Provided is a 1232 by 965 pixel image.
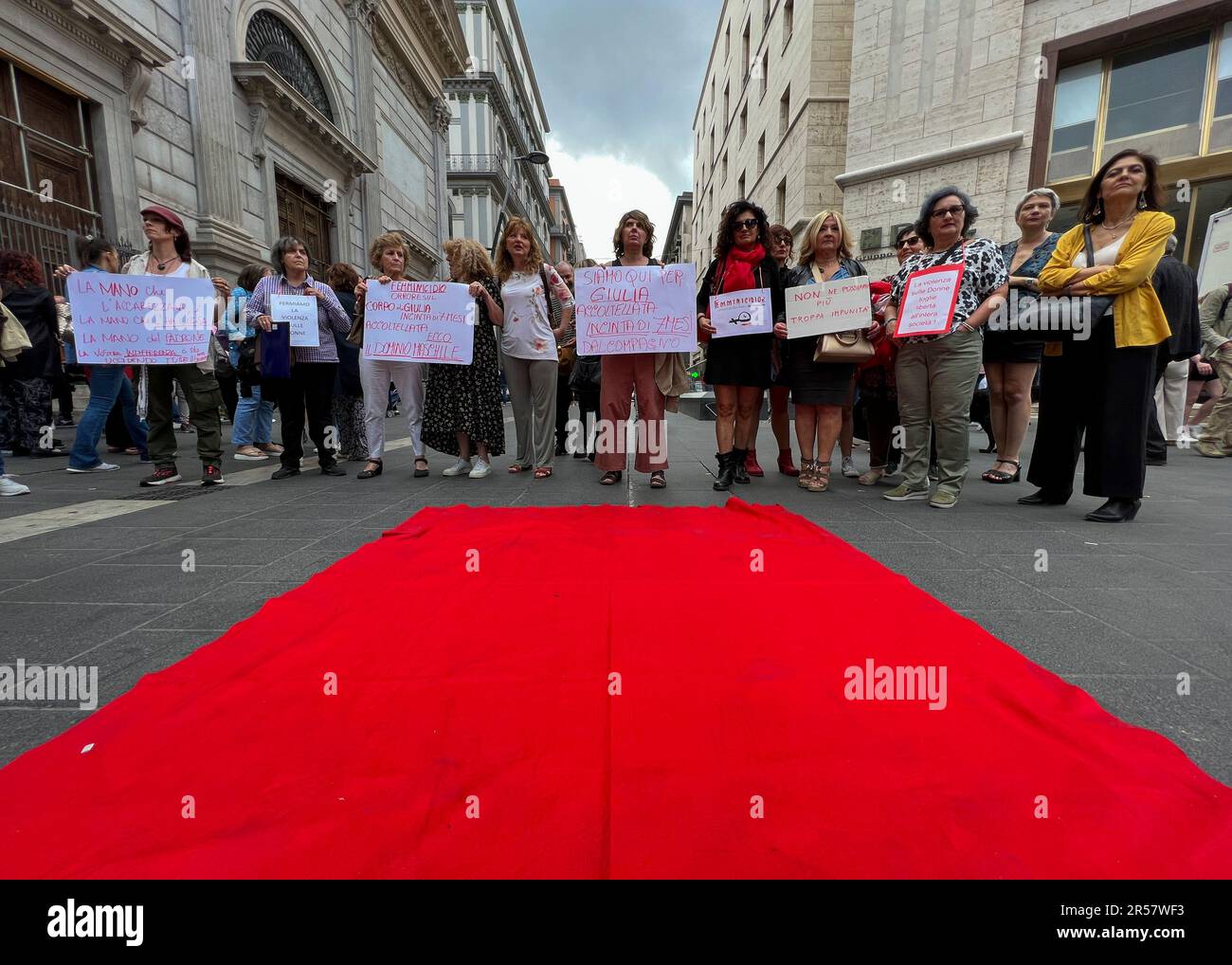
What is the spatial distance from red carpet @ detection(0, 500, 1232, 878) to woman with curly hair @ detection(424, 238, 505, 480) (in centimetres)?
303

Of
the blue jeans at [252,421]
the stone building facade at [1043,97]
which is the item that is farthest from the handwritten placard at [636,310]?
the stone building facade at [1043,97]

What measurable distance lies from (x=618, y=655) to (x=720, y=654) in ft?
0.95

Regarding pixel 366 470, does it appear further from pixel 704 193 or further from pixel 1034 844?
pixel 704 193

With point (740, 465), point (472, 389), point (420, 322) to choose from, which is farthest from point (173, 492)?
point (740, 465)

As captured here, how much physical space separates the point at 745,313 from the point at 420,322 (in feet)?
8.40

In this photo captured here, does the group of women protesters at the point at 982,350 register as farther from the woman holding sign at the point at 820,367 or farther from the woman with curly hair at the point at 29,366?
the woman with curly hair at the point at 29,366

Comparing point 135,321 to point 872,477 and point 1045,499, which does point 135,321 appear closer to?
point 872,477

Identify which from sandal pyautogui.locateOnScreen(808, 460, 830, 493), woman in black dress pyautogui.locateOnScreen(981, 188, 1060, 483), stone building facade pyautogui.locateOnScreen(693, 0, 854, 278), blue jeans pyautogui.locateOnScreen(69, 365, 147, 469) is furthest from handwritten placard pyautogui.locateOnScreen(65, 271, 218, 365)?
stone building facade pyautogui.locateOnScreen(693, 0, 854, 278)

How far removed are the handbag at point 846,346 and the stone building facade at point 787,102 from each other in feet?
39.7

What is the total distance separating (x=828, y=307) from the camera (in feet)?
13.5

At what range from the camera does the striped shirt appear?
15.7 feet

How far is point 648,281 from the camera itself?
423 centimetres

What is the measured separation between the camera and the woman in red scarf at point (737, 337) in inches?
169

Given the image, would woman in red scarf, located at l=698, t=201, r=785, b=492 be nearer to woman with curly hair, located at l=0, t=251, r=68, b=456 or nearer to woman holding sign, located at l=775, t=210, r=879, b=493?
woman holding sign, located at l=775, t=210, r=879, b=493
